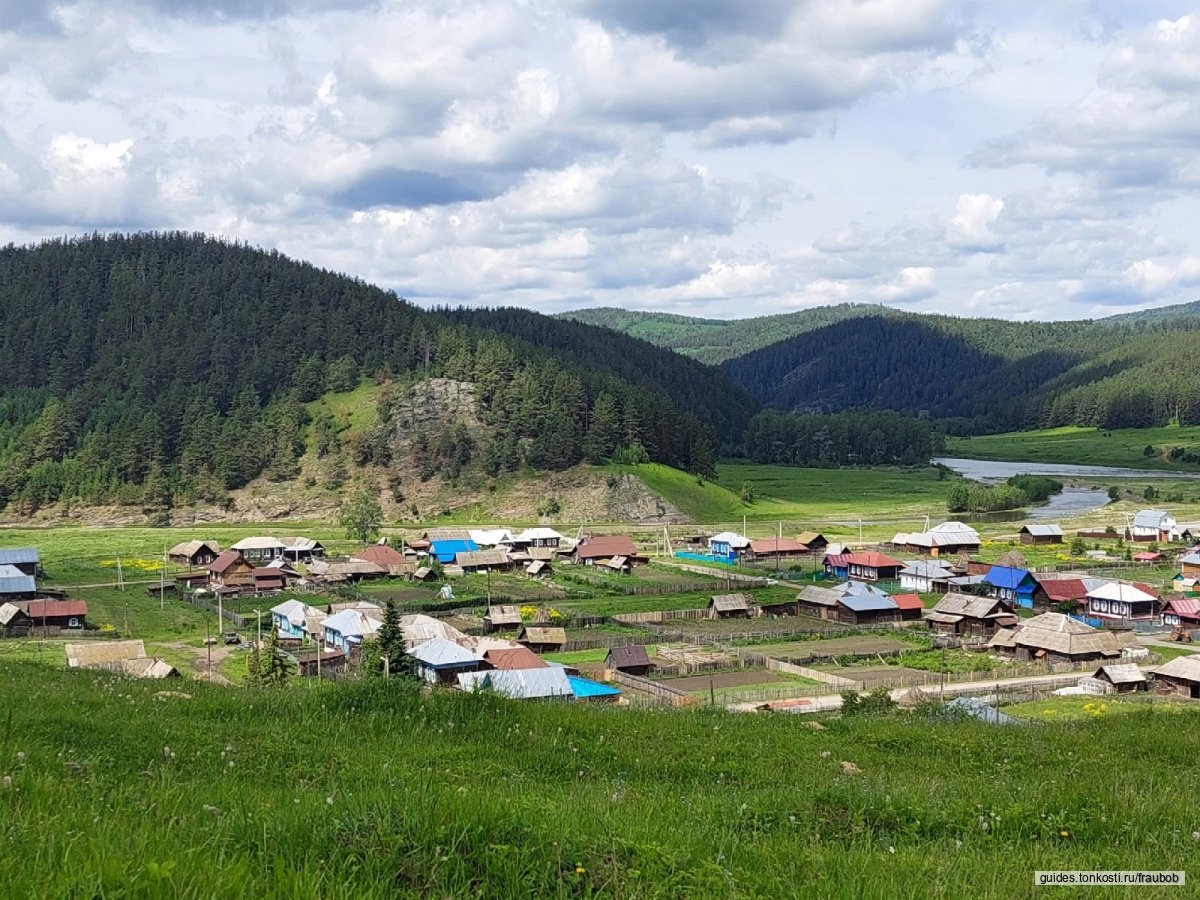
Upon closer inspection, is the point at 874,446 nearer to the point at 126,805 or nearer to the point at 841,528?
the point at 841,528

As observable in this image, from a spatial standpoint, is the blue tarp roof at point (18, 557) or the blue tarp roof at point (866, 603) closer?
the blue tarp roof at point (866, 603)

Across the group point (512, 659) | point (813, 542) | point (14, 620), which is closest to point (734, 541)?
point (813, 542)

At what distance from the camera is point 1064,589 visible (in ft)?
222

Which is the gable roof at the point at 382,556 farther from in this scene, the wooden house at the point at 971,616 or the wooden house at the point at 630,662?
the wooden house at the point at 971,616

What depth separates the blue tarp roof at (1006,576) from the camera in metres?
68.5

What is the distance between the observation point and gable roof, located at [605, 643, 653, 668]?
1826 inches

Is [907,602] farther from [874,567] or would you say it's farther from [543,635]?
[543,635]

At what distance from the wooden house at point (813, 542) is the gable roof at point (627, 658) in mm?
50091

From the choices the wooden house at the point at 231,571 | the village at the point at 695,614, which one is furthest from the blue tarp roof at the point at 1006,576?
the wooden house at the point at 231,571

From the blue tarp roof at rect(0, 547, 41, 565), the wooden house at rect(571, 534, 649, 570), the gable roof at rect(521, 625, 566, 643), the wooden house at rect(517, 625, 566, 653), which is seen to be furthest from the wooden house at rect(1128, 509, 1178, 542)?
the blue tarp roof at rect(0, 547, 41, 565)

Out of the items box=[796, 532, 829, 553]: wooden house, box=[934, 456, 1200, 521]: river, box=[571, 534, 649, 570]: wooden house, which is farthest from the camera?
box=[934, 456, 1200, 521]: river

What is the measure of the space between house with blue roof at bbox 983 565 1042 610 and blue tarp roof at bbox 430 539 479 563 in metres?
44.4

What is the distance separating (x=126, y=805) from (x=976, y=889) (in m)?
4.83

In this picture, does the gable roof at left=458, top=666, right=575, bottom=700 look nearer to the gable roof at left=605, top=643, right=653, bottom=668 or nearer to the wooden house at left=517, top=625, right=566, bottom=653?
the gable roof at left=605, top=643, right=653, bottom=668
